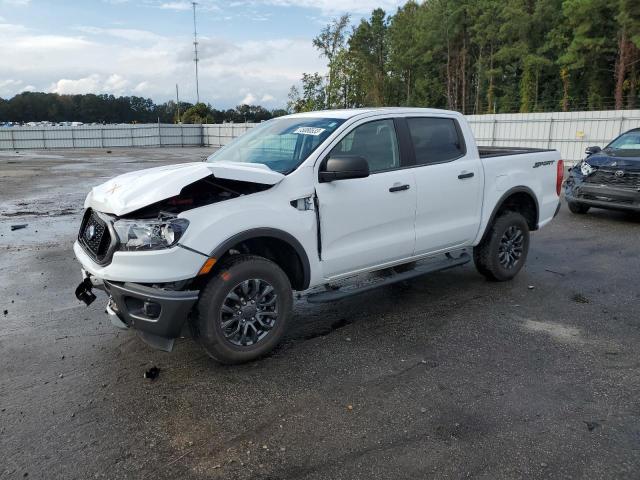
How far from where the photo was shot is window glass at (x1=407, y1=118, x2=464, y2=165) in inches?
198

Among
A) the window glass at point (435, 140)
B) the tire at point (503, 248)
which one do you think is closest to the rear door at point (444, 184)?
the window glass at point (435, 140)

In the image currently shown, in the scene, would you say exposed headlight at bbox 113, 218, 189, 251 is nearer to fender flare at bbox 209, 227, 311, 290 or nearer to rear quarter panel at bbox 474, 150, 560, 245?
fender flare at bbox 209, 227, 311, 290

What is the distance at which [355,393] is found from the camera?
356 centimetres

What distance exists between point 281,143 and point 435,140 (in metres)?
1.60

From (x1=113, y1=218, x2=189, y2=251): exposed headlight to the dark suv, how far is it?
8424 mm

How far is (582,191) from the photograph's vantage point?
32.6 ft

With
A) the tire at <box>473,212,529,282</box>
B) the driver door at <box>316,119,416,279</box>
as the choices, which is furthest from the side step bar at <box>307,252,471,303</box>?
the tire at <box>473,212,529,282</box>

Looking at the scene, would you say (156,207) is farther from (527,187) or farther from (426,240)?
(527,187)

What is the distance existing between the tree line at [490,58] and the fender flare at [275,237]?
2601 centimetres

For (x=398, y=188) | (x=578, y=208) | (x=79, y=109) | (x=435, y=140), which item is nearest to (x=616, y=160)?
(x=578, y=208)

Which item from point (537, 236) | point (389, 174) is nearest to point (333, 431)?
point (389, 174)

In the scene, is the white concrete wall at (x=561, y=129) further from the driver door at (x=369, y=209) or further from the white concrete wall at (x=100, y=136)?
the white concrete wall at (x=100, y=136)

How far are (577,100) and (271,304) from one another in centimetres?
5241

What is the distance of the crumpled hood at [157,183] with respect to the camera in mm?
3564
